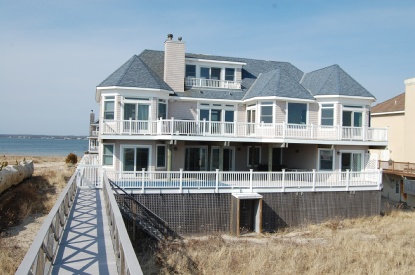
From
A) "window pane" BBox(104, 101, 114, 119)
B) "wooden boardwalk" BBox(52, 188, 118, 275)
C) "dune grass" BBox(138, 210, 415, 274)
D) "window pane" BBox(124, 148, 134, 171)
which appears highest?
"window pane" BBox(104, 101, 114, 119)

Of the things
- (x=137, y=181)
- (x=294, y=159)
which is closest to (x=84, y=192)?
(x=137, y=181)

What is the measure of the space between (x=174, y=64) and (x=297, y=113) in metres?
8.60

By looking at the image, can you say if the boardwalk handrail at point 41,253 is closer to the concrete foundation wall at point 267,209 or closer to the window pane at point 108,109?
the concrete foundation wall at point 267,209

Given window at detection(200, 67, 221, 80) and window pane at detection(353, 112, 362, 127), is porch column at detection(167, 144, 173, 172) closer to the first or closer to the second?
window at detection(200, 67, 221, 80)

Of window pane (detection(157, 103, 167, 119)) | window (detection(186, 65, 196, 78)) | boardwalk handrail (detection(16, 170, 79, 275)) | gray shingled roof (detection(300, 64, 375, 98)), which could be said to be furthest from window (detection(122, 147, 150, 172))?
boardwalk handrail (detection(16, 170, 79, 275))

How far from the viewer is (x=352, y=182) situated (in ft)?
75.8

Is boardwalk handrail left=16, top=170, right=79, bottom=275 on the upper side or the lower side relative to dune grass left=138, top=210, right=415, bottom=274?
upper

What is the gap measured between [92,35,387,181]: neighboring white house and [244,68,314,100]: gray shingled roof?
0.22 feet

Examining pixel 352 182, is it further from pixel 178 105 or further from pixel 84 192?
pixel 84 192

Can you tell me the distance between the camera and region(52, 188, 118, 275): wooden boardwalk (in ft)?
23.2

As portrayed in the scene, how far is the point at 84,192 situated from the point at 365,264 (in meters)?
11.5

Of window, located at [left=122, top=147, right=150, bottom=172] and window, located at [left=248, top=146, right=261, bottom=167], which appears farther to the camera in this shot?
window, located at [left=248, top=146, right=261, bottom=167]

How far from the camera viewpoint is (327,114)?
25.6 metres

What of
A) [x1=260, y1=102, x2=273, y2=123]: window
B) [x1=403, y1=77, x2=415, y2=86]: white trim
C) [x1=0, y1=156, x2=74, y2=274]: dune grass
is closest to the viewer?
[x1=0, y1=156, x2=74, y2=274]: dune grass
